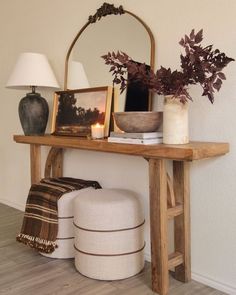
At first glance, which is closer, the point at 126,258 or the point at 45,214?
the point at 126,258

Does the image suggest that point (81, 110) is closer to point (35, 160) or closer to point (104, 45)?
point (104, 45)

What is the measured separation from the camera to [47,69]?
243 cm

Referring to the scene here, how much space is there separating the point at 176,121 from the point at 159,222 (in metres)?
0.51

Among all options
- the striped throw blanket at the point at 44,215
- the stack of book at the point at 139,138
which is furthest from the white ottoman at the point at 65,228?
the stack of book at the point at 139,138

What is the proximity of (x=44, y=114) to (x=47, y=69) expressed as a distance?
0.33 m

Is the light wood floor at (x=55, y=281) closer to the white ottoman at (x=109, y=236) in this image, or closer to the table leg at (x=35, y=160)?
the white ottoman at (x=109, y=236)

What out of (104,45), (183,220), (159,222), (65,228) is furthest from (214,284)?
(104,45)

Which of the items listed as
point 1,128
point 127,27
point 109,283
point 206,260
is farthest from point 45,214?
point 1,128

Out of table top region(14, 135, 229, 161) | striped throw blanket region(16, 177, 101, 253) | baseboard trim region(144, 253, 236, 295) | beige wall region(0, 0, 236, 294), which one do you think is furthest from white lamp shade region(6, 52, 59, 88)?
baseboard trim region(144, 253, 236, 295)

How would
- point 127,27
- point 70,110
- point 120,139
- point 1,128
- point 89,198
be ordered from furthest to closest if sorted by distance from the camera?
1. point 1,128
2. point 70,110
3. point 127,27
4. point 89,198
5. point 120,139

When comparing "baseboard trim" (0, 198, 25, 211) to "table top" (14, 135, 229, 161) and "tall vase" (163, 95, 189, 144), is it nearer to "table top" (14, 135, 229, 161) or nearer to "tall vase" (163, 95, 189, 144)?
"table top" (14, 135, 229, 161)

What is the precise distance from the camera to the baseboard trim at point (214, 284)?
5.61ft

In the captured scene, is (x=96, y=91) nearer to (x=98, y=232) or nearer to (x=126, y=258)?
(x=98, y=232)

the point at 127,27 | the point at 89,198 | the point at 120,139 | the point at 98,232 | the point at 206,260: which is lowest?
the point at 206,260
